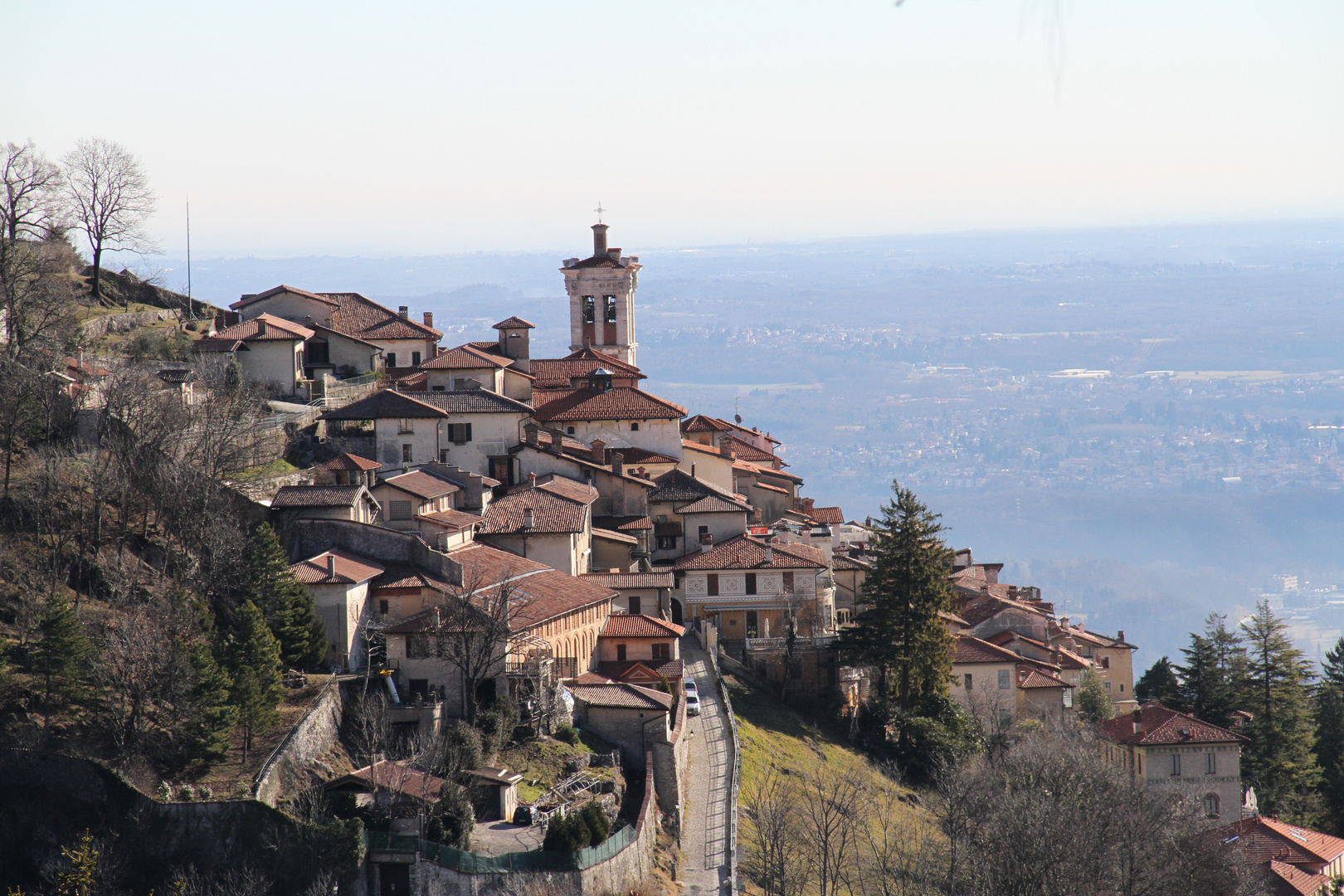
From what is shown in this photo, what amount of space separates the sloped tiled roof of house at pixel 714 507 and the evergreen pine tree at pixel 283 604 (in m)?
22.1

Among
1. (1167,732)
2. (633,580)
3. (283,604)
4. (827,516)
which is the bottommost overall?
(1167,732)

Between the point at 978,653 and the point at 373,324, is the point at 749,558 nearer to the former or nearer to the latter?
the point at 978,653

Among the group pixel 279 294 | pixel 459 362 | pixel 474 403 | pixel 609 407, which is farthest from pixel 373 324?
pixel 474 403

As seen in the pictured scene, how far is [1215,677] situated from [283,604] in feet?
144

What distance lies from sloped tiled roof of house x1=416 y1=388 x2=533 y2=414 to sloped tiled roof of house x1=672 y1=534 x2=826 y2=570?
29.0 feet

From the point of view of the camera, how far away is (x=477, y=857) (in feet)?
111

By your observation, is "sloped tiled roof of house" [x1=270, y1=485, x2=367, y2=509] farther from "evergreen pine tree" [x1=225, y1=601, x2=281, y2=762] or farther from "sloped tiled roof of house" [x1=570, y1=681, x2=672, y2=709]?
"sloped tiled roof of house" [x1=570, y1=681, x2=672, y2=709]

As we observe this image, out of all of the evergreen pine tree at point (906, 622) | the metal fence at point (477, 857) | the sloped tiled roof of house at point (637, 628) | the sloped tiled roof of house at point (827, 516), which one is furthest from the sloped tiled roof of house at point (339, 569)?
the sloped tiled roof of house at point (827, 516)

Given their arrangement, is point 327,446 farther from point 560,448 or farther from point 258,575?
point 258,575

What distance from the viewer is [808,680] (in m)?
56.1

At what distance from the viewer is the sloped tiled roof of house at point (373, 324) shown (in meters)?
69.5

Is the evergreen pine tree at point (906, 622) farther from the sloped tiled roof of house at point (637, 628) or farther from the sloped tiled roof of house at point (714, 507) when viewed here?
the sloped tiled roof of house at point (637, 628)

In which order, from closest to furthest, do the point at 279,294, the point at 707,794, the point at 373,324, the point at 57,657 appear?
1. the point at 57,657
2. the point at 707,794
3. the point at 279,294
4. the point at 373,324

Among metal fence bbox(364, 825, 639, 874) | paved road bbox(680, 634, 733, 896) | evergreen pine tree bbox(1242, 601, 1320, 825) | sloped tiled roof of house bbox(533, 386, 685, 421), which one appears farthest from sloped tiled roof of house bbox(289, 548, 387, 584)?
evergreen pine tree bbox(1242, 601, 1320, 825)
